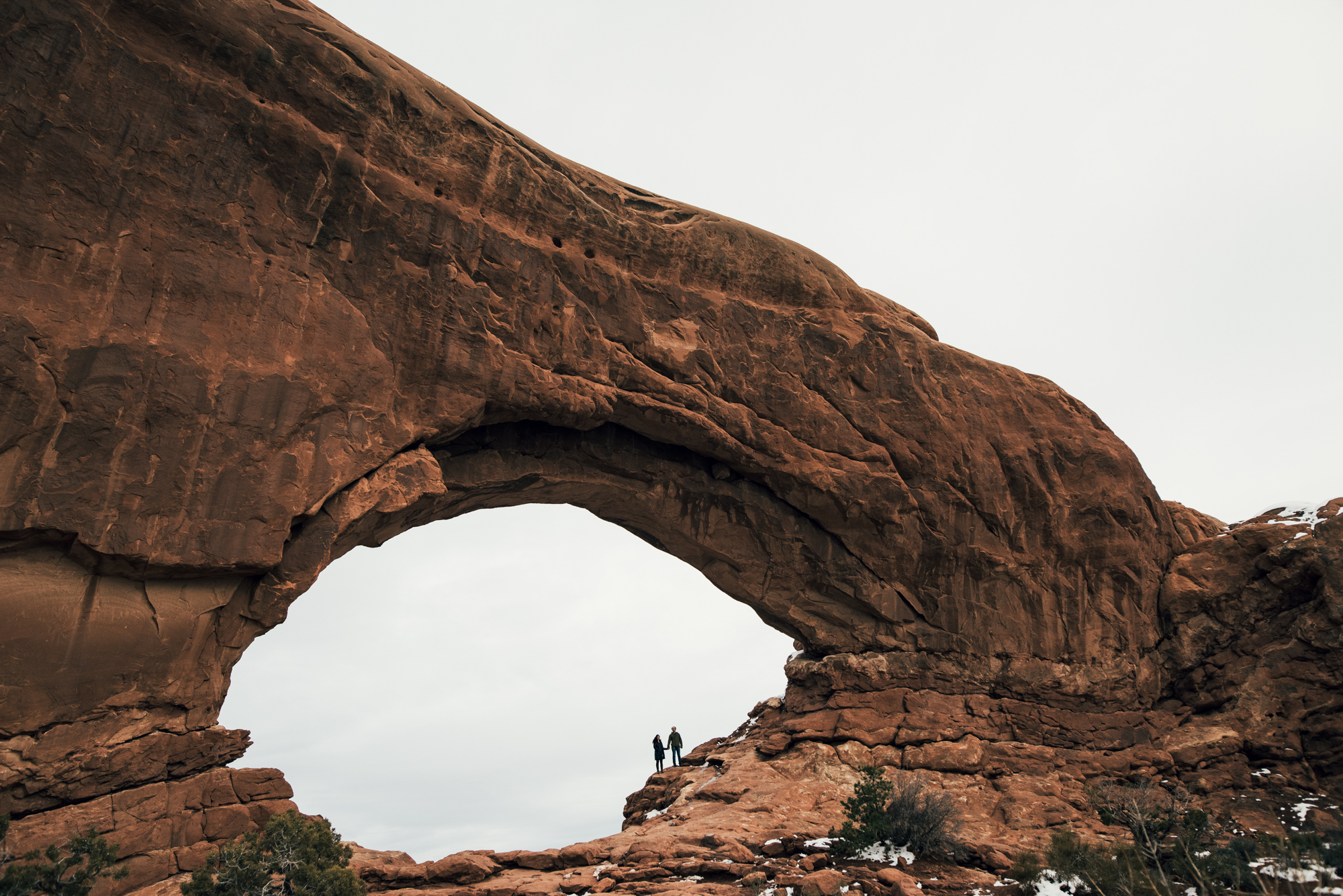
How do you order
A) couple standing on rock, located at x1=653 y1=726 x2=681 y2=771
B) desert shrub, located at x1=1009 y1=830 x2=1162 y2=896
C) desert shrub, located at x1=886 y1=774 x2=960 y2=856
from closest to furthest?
1. desert shrub, located at x1=1009 y1=830 x2=1162 y2=896
2. desert shrub, located at x1=886 y1=774 x2=960 y2=856
3. couple standing on rock, located at x1=653 y1=726 x2=681 y2=771

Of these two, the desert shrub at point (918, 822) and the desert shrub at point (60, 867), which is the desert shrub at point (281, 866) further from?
the desert shrub at point (918, 822)

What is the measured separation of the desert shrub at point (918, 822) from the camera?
510 inches

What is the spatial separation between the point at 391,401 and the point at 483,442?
2.40m

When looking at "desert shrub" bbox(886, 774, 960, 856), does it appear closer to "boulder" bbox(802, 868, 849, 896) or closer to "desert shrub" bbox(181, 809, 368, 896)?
"boulder" bbox(802, 868, 849, 896)

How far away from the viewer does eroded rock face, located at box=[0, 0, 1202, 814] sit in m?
10.4

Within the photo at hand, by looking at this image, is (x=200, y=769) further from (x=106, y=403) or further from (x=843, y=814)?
(x=843, y=814)

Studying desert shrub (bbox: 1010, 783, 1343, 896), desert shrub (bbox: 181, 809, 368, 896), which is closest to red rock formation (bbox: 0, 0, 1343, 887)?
desert shrub (bbox: 181, 809, 368, 896)

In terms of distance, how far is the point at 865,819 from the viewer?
13.0 metres

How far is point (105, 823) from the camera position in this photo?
33.3 ft

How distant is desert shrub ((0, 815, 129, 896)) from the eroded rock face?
23.7 inches

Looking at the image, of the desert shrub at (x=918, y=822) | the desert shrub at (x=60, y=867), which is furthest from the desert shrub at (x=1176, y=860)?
the desert shrub at (x=60, y=867)

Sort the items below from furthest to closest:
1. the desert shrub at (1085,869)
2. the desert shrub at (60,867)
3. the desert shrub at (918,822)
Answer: the desert shrub at (918,822) < the desert shrub at (1085,869) < the desert shrub at (60,867)

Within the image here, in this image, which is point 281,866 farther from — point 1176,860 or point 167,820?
point 1176,860

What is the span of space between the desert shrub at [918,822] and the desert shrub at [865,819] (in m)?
0.15
